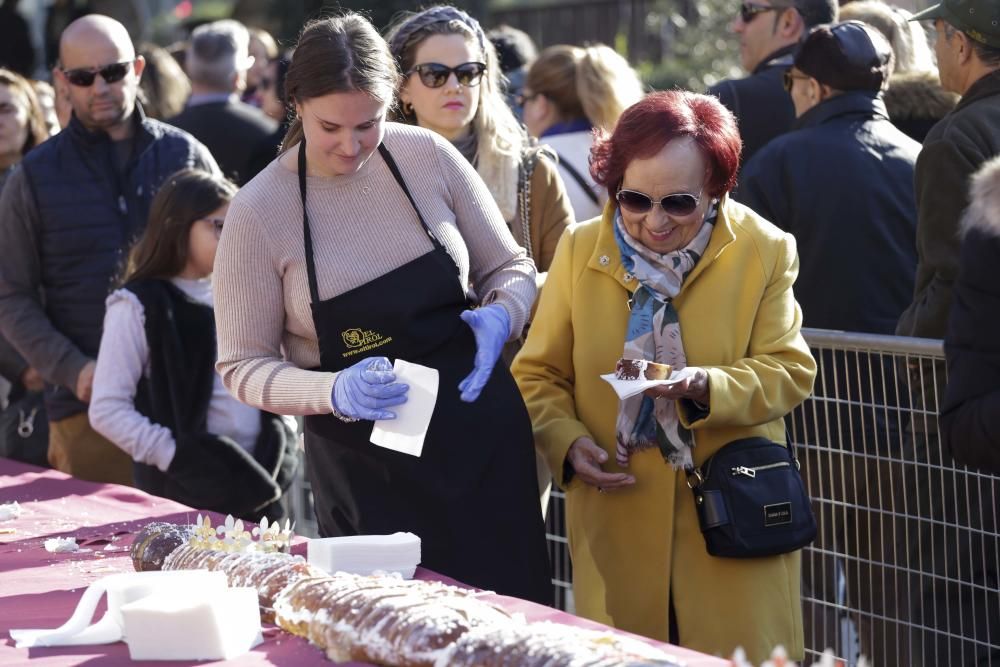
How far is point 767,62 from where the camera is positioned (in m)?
5.65

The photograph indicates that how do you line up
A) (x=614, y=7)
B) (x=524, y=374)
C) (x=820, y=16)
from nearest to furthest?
(x=524, y=374) < (x=820, y=16) < (x=614, y=7)

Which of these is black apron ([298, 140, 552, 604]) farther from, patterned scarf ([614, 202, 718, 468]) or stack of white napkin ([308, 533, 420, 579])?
stack of white napkin ([308, 533, 420, 579])

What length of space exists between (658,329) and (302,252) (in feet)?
2.75

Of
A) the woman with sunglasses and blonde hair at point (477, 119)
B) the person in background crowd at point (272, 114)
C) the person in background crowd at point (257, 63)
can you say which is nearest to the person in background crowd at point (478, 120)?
the woman with sunglasses and blonde hair at point (477, 119)

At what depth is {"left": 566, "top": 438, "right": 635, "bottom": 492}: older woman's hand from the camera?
11.0 ft

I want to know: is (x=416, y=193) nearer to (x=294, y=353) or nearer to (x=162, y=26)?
(x=294, y=353)

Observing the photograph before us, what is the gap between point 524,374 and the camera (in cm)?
358

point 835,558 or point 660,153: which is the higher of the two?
point 660,153

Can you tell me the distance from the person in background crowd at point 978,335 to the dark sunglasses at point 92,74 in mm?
3317

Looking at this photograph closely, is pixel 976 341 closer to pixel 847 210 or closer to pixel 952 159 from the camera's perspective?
pixel 952 159

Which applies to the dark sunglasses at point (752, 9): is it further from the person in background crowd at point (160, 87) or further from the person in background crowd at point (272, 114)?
the person in background crowd at point (160, 87)

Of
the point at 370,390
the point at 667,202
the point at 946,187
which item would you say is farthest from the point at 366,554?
A: the point at 946,187

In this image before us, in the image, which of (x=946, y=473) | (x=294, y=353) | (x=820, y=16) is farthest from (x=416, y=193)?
(x=820, y=16)

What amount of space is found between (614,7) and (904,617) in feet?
50.8
